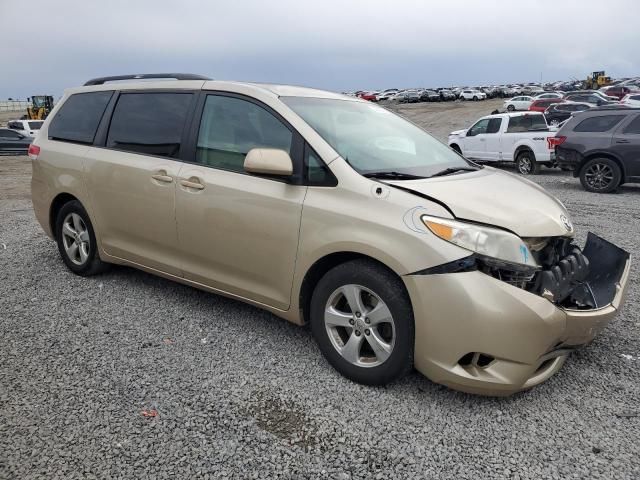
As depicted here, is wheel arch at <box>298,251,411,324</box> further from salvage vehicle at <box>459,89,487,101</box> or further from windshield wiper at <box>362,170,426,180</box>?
salvage vehicle at <box>459,89,487,101</box>

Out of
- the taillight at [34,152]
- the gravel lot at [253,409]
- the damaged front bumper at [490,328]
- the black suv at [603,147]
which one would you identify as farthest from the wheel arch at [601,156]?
the taillight at [34,152]

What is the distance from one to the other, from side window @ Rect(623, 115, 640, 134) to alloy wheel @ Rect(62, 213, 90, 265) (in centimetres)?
1036

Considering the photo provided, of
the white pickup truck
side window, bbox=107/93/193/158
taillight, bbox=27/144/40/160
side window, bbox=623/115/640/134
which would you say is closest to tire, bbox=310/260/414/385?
side window, bbox=107/93/193/158

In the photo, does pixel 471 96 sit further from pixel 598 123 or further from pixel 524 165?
pixel 598 123

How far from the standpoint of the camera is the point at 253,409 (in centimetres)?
291

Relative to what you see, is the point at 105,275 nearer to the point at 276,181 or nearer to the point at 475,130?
the point at 276,181

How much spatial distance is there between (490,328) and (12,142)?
23.9 metres

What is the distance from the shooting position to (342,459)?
2.52 meters

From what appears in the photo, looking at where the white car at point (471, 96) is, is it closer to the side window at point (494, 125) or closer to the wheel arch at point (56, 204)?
the side window at point (494, 125)

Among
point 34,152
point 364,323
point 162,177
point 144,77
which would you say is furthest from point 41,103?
point 364,323

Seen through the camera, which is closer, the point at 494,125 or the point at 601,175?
the point at 601,175

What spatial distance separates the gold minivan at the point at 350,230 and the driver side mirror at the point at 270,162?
10 millimetres

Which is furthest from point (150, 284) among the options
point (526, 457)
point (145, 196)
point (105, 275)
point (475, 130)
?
point (475, 130)

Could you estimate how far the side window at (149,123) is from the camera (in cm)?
402
